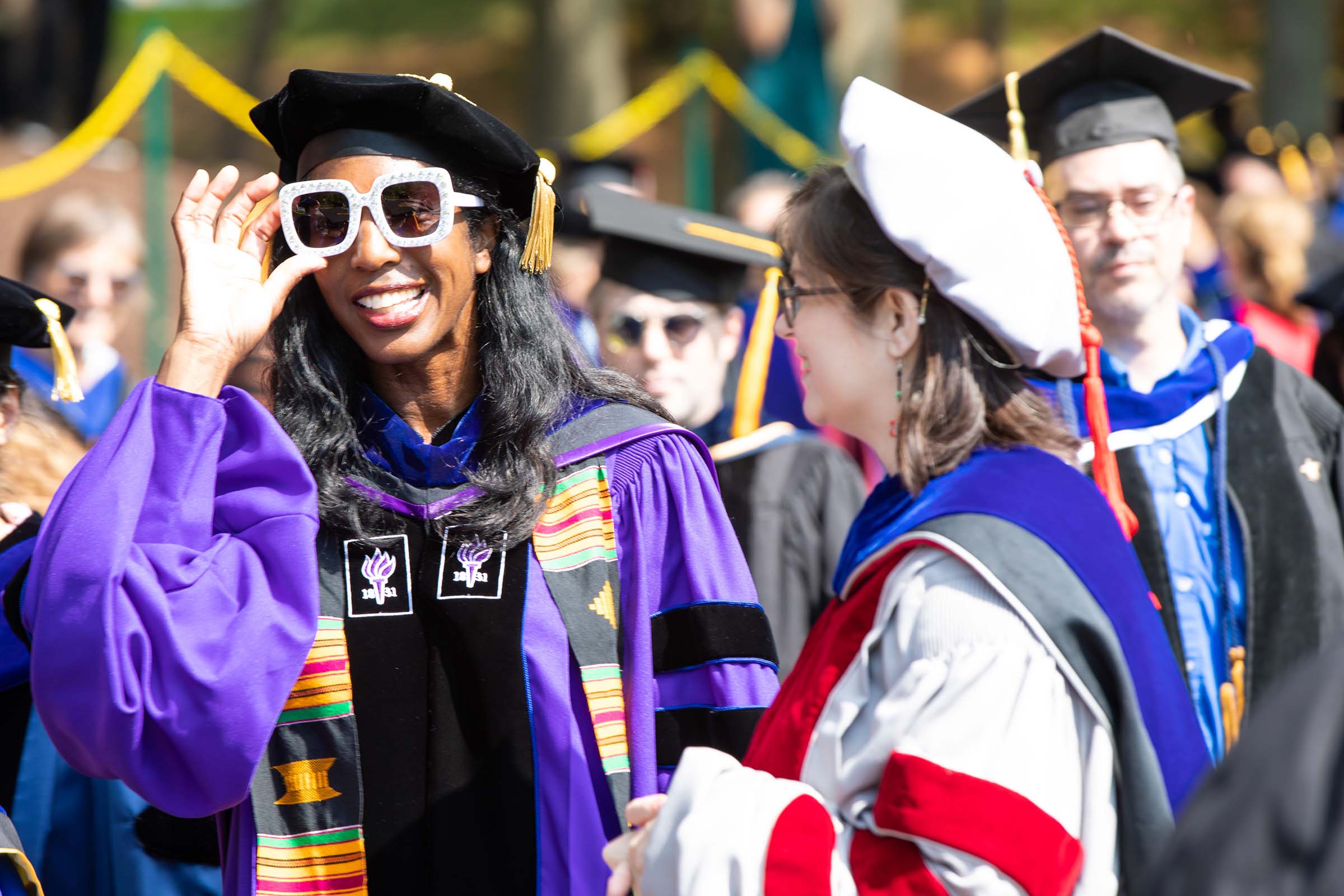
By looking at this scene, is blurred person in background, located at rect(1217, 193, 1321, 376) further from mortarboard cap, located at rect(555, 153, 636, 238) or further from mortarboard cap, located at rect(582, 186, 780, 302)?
mortarboard cap, located at rect(555, 153, 636, 238)

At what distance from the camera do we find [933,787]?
6.01ft

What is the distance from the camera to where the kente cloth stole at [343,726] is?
2494mm

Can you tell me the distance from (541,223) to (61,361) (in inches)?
38.0

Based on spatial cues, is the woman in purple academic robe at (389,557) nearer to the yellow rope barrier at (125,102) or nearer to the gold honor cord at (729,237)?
the gold honor cord at (729,237)

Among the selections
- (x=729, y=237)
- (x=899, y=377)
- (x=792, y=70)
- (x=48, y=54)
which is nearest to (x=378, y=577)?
(x=899, y=377)

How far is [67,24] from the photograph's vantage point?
12914 millimetres

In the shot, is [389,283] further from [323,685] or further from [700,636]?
[700,636]

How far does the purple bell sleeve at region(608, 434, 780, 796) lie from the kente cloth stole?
38 millimetres

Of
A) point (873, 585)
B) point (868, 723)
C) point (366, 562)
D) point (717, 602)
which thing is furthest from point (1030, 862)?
point (366, 562)

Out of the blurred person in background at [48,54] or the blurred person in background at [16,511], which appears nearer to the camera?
the blurred person in background at [16,511]

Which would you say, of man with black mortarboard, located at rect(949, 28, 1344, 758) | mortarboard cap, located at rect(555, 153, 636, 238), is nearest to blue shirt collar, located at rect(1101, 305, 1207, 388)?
man with black mortarboard, located at rect(949, 28, 1344, 758)

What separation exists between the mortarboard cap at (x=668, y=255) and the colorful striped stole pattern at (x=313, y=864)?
2.80 metres

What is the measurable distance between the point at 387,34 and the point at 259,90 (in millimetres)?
5365

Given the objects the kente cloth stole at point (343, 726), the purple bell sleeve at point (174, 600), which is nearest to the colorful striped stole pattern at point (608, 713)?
the kente cloth stole at point (343, 726)
